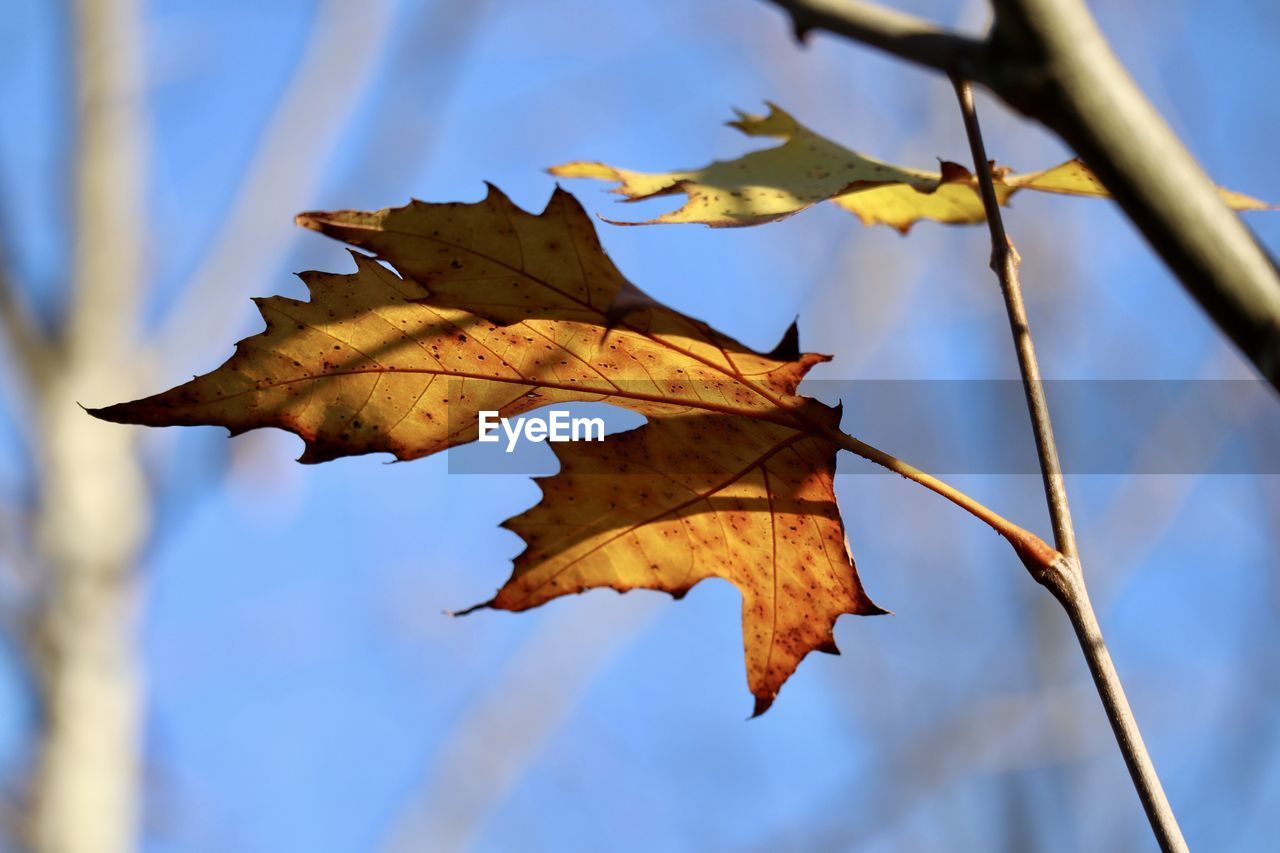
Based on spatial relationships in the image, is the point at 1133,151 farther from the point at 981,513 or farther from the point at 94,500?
the point at 94,500

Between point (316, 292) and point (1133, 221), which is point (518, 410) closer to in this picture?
point (316, 292)

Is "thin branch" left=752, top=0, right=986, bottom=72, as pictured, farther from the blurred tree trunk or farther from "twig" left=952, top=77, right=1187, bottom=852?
the blurred tree trunk

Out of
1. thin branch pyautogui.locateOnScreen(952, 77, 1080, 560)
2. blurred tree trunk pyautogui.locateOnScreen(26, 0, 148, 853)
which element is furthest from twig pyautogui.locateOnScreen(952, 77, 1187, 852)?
blurred tree trunk pyautogui.locateOnScreen(26, 0, 148, 853)

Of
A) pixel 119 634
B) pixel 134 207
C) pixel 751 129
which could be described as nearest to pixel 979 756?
pixel 119 634

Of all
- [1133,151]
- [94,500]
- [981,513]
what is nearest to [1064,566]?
[981,513]

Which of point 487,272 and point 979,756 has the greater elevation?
point 487,272

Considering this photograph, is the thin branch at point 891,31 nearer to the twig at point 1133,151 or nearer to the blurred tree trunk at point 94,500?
the twig at point 1133,151
